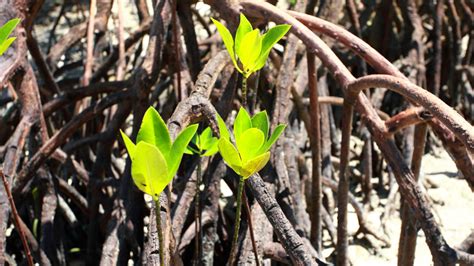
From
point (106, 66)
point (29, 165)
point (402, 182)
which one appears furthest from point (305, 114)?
point (402, 182)

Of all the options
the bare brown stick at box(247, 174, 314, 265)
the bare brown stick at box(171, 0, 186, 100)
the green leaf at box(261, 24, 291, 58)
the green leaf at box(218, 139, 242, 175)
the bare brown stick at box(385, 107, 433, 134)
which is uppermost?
the bare brown stick at box(171, 0, 186, 100)

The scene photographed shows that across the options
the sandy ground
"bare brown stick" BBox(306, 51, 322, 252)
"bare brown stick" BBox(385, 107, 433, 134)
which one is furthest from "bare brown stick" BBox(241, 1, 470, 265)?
the sandy ground

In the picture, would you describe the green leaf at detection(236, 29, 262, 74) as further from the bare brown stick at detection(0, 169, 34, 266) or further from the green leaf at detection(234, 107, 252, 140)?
the bare brown stick at detection(0, 169, 34, 266)

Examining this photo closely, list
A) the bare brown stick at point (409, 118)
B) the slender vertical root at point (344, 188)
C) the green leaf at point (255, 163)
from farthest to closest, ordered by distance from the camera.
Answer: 1. the slender vertical root at point (344, 188)
2. the bare brown stick at point (409, 118)
3. the green leaf at point (255, 163)

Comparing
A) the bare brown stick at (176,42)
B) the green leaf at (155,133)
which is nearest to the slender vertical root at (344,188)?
the bare brown stick at (176,42)

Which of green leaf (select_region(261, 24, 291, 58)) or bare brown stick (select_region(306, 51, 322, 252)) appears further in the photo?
bare brown stick (select_region(306, 51, 322, 252))

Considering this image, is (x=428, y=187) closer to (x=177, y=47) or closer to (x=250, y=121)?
(x=177, y=47)

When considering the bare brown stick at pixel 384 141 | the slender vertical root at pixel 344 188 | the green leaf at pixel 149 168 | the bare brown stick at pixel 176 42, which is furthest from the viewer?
the bare brown stick at pixel 176 42

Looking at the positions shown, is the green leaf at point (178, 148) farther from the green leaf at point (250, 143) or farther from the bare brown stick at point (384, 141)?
the bare brown stick at point (384, 141)
